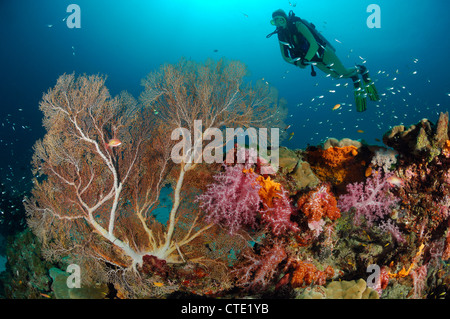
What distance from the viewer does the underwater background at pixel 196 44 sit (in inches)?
1858

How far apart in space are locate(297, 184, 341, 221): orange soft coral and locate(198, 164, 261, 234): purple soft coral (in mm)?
790

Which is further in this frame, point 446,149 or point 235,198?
point 235,198

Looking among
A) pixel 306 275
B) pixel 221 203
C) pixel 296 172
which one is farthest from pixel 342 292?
pixel 221 203

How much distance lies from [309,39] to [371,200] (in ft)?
16.6

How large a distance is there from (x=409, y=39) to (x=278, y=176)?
74382 mm

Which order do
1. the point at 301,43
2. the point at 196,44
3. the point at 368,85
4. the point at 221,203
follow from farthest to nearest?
the point at 196,44, the point at 368,85, the point at 301,43, the point at 221,203

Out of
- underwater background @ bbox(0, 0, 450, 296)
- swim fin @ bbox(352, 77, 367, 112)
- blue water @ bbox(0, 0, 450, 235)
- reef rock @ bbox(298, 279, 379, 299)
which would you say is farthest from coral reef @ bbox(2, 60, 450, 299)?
underwater background @ bbox(0, 0, 450, 296)

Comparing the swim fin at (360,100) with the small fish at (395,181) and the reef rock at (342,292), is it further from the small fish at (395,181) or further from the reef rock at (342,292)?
the reef rock at (342,292)

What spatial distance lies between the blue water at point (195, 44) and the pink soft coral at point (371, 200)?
3303cm

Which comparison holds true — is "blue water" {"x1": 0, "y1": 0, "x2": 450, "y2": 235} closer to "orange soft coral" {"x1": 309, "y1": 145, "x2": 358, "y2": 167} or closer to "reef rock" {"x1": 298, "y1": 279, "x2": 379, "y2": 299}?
"orange soft coral" {"x1": 309, "y1": 145, "x2": 358, "y2": 167}

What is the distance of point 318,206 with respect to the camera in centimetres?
363

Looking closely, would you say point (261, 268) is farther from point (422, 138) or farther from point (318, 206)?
point (422, 138)

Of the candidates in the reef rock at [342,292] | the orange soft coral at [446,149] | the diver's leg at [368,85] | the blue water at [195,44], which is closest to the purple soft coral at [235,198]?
the reef rock at [342,292]
